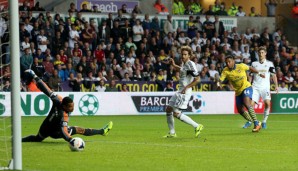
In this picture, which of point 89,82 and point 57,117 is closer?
point 57,117

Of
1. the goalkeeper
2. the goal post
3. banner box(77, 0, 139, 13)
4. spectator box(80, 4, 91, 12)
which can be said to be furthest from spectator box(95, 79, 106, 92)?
the goal post

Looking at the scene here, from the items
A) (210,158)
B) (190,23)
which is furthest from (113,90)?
(210,158)

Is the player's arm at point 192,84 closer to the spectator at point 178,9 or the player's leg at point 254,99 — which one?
the player's leg at point 254,99

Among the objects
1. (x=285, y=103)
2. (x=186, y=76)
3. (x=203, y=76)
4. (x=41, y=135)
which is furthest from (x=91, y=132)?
(x=203, y=76)

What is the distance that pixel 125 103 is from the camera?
31078mm

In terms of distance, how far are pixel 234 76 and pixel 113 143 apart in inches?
220

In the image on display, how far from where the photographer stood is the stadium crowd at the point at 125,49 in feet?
104

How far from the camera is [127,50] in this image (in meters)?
34.7

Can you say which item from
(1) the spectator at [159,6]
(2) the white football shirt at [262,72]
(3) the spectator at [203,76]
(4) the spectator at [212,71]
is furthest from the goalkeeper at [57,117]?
(1) the spectator at [159,6]

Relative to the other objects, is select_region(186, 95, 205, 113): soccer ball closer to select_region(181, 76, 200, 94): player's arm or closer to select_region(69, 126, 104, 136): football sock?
select_region(181, 76, 200, 94): player's arm

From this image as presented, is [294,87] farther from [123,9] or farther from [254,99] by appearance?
[254,99]

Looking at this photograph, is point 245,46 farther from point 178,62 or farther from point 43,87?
point 43,87

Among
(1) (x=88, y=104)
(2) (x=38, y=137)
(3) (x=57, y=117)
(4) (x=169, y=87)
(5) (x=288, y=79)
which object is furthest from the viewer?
(5) (x=288, y=79)

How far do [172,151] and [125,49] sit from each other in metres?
19.7
